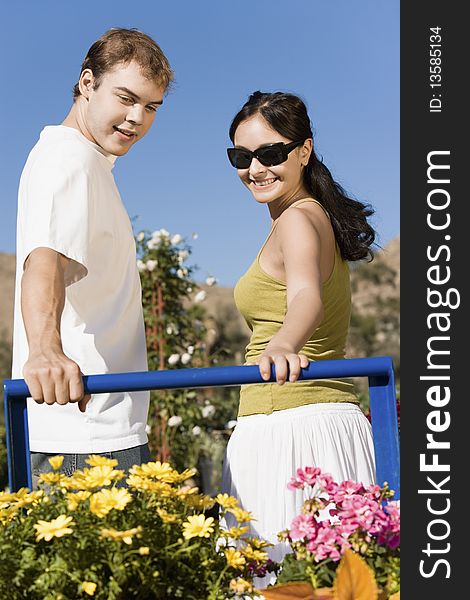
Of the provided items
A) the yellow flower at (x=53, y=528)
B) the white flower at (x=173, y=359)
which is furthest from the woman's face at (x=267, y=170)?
the white flower at (x=173, y=359)

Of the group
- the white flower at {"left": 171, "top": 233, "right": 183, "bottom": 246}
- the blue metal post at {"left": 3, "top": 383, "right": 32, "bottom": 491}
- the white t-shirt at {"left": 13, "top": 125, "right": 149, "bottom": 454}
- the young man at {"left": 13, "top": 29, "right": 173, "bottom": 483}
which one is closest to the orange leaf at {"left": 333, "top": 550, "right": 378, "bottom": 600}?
the blue metal post at {"left": 3, "top": 383, "right": 32, "bottom": 491}

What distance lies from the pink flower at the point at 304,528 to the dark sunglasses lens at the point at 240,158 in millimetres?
1099

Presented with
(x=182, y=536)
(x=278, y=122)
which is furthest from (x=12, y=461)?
(x=278, y=122)

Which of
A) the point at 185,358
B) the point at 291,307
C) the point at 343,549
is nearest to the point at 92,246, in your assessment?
the point at 291,307

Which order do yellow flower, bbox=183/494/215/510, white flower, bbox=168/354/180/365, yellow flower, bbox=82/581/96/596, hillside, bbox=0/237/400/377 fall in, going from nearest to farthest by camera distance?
yellow flower, bbox=82/581/96/596 → yellow flower, bbox=183/494/215/510 → white flower, bbox=168/354/180/365 → hillside, bbox=0/237/400/377

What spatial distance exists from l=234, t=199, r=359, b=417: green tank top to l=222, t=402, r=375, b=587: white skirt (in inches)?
1.0

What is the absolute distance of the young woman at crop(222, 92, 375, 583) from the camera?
1.96m

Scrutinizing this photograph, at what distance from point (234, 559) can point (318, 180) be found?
4.06 feet

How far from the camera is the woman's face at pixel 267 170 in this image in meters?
2.23

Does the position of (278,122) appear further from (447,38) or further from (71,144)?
(447,38)

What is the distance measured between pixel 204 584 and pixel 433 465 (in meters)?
0.40

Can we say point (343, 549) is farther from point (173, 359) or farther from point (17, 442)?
point (173, 359)

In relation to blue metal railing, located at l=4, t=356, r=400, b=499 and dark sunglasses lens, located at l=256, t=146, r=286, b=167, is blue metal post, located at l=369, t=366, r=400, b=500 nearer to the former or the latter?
blue metal railing, located at l=4, t=356, r=400, b=499

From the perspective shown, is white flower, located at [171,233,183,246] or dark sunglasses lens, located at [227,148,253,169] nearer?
dark sunglasses lens, located at [227,148,253,169]
